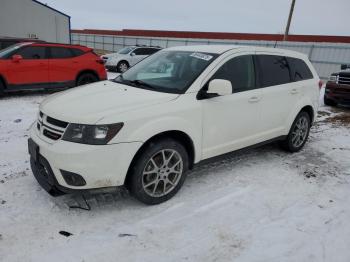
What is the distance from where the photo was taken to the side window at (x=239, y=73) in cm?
417

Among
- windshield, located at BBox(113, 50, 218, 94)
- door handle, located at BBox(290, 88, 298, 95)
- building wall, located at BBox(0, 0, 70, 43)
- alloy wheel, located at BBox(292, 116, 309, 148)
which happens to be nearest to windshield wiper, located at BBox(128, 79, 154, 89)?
windshield, located at BBox(113, 50, 218, 94)

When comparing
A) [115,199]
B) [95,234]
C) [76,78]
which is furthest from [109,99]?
[76,78]

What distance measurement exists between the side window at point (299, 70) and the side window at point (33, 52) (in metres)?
7.34

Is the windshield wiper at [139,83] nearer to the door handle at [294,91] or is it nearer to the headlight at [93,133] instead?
the headlight at [93,133]

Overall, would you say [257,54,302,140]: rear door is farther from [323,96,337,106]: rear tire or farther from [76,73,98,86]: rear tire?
[76,73,98,86]: rear tire

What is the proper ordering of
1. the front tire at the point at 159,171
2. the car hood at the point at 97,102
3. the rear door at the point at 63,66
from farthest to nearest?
1. the rear door at the point at 63,66
2. the front tire at the point at 159,171
3. the car hood at the point at 97,102

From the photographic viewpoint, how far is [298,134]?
5.59m

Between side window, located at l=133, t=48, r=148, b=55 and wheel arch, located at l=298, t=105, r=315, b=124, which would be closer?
wheel arch, located at l=298, t=105, r=315, b=124

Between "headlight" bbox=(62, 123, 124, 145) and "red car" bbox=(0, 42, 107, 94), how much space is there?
7.02m

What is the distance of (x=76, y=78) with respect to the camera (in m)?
10.4

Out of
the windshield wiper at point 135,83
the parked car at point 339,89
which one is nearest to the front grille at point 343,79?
the parked car at point 339,89

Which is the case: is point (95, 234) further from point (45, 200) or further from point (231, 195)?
point (231, 195)

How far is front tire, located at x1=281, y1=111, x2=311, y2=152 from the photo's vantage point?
544 centimetres

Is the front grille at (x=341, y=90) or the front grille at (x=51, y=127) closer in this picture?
the front grille at (x=51, y=127)
